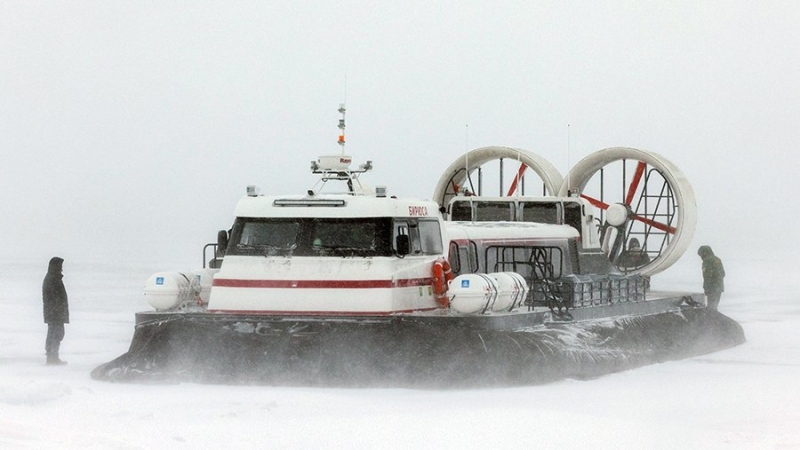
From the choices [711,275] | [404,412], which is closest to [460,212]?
[711,275]

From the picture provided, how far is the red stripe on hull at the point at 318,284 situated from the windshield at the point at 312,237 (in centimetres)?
26

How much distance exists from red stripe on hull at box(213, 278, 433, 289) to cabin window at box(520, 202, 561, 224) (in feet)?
11.7

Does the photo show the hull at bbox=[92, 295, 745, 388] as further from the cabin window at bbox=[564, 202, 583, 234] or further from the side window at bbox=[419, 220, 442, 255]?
the cabin window at bbox=[564, 202, 583, 234]

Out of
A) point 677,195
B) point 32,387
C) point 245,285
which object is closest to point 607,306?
point 677,195

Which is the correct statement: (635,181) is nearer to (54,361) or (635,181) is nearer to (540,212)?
(540,212)

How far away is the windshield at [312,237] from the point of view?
36.3ft

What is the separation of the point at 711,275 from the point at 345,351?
7266 millimetres

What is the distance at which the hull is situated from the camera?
10.5 m

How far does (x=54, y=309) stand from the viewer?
12297mm

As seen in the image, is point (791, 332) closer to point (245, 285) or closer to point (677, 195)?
point (677, 195)

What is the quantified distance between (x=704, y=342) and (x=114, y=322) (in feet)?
21.5

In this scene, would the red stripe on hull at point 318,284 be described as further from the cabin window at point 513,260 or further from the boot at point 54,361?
the boot at point 54,361

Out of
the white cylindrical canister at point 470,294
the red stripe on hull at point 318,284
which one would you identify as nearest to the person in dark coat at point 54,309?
the red stripe on hull at point 318,284

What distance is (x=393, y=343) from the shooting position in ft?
34.7
